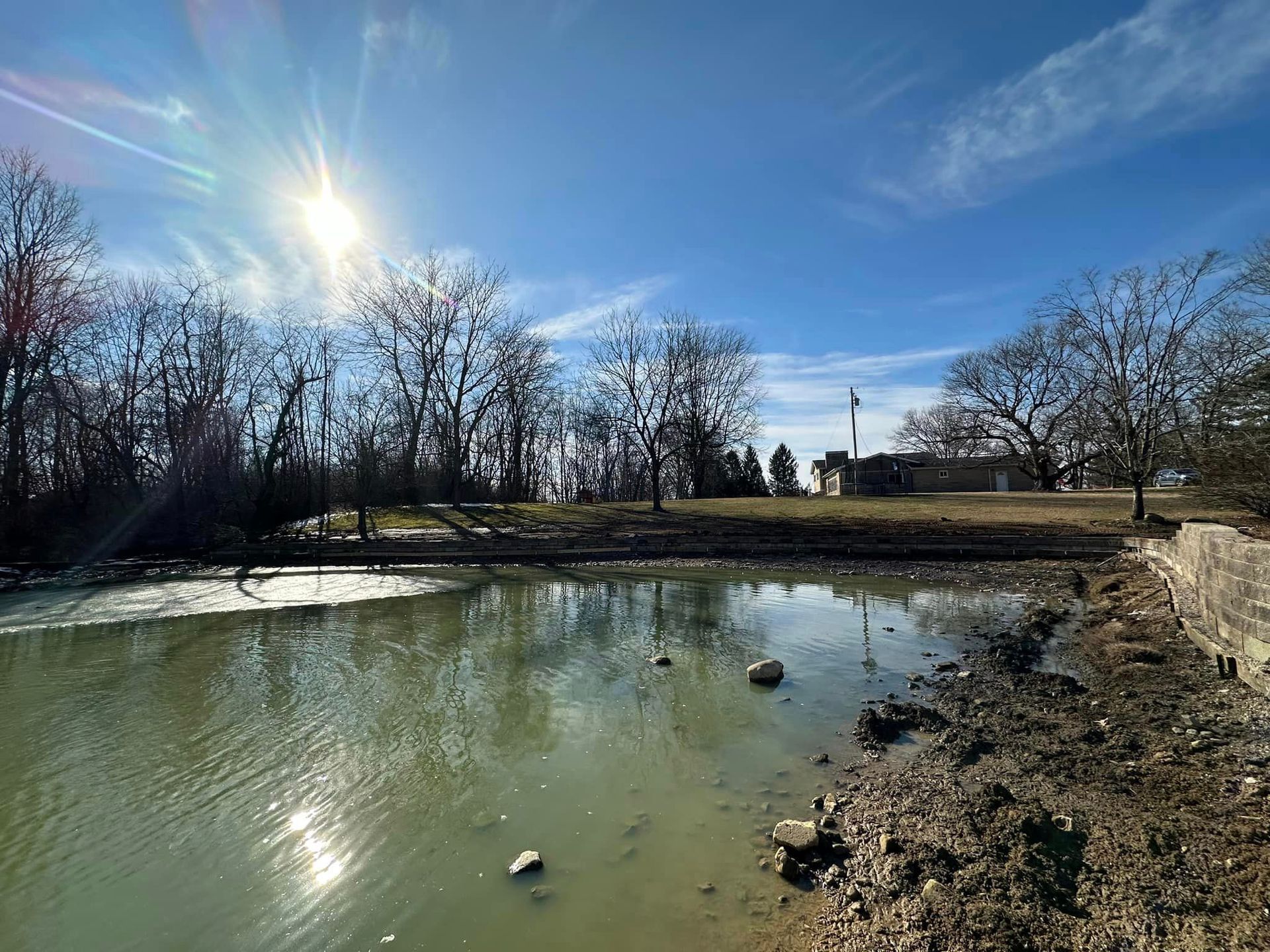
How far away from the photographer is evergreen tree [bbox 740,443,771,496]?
58.6 meters

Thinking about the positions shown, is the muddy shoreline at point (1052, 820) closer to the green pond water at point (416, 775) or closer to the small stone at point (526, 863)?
the green pond water at point (416, 775)

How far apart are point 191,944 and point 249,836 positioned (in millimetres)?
1101

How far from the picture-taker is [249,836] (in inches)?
160

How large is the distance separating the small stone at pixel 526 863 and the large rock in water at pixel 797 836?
152 centimetres

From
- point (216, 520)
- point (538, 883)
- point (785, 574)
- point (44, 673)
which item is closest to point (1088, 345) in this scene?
point (785, 574)

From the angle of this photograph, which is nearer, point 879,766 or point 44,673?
point 879,766

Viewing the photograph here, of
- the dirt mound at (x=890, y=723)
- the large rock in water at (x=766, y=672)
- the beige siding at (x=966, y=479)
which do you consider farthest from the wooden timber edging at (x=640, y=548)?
the beige siding at (x=966, y=479)

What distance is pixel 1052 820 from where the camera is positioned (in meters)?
3.69

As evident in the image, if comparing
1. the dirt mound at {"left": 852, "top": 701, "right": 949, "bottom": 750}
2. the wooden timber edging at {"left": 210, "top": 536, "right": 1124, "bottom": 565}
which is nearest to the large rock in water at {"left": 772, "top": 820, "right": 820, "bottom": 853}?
the dirt mound at {"left": 852, "top": 701, "right": 949, "bottom": 750}

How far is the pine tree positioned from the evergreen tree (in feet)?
11.6

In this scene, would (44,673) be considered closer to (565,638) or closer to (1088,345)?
(565,638)

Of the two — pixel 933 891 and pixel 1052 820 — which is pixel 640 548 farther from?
pixel 933 891

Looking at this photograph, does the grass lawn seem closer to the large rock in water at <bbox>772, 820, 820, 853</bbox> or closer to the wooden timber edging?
the wooden timber edging

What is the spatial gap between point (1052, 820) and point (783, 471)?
63.4 metres
